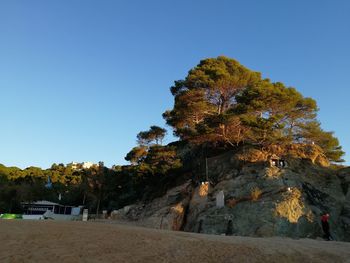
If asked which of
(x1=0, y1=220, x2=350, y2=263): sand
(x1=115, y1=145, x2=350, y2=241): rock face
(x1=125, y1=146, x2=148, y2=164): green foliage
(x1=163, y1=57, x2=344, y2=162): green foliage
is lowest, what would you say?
(x1=0, y1=220, x2=350, y2=263): sand

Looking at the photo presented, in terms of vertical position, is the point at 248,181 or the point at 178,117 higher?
the point at 178,117

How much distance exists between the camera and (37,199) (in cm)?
5031

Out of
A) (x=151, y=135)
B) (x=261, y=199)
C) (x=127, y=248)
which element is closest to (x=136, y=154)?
(x=151, y=135)

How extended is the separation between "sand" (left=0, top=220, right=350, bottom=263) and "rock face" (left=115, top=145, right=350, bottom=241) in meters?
10.7

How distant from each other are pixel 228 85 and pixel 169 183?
11955 millimetres

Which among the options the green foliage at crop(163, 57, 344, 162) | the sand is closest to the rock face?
the green foliage at crop(163, 57, 344, 162)

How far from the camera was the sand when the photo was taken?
385 inches

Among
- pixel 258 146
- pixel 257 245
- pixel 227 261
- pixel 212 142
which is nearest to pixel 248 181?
pixel 258 146

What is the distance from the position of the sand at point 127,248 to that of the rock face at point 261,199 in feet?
35.1

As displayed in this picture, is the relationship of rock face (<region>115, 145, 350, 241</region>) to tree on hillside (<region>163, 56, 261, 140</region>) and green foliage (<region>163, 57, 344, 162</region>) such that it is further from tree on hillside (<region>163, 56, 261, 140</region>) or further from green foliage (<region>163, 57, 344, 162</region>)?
tree on hillside (<region>163, 56, 261, 140</region>)

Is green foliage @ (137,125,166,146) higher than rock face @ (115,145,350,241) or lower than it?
higher

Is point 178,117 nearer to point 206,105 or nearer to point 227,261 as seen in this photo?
point 206,105

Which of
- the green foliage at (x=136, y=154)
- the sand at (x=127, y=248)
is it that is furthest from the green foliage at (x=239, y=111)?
the sand at (x=127, y=248)

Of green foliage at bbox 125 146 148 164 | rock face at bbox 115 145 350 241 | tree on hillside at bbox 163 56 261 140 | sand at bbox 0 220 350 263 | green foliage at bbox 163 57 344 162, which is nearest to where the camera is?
sand at bbox 0 220 350 263
